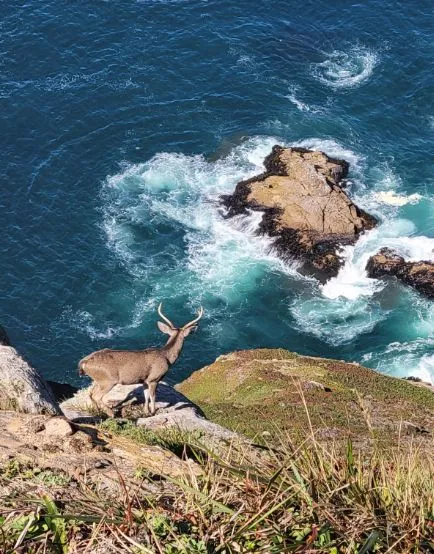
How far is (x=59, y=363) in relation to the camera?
51.8 meters

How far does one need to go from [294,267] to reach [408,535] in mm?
49324

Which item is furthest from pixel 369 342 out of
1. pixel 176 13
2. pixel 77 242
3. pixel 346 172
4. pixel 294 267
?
pixel 176 13

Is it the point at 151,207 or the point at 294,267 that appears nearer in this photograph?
the point at 294,267

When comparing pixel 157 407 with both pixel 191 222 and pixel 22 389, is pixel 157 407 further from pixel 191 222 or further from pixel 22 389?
pixel 191 222

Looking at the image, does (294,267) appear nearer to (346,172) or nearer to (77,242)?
(346,172)

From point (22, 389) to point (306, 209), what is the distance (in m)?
43.4

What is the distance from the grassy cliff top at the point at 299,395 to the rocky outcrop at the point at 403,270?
16.0m

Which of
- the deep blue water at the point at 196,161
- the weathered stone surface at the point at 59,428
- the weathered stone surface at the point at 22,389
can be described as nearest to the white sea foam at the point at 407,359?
the deep blue water at the point at 196,161

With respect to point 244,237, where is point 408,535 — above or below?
above

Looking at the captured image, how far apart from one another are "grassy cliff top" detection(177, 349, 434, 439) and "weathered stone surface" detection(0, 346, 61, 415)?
33.5 ft

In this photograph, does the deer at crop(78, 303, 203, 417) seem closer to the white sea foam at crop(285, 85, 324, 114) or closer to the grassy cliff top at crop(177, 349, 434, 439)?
the grassy cliff top at crop(177, 349, 434, 439)

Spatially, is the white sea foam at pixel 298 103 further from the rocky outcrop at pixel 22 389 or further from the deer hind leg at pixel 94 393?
the rocky outcrop at pixel 22 389

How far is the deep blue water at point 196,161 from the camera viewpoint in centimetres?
5519

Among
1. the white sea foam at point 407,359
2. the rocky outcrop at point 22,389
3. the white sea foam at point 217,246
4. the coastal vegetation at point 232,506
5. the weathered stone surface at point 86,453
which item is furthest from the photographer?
the white sea foam at point 217,246
